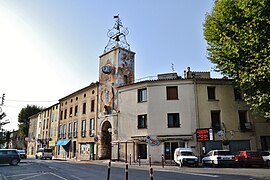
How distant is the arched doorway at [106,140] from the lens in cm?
3042

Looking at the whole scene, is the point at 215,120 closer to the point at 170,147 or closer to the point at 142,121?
the point at 170,147

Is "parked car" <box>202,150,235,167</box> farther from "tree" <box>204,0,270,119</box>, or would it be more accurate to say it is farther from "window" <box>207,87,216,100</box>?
"window" <box>207,87,216,100</box>

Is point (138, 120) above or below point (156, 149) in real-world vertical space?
above

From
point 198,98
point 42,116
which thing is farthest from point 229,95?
point 42,116

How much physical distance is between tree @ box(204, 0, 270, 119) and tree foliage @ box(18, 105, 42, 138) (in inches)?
2195

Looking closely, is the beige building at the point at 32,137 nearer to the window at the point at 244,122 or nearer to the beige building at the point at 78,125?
the beige building at the point at 78,125

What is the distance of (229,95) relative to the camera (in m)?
25.2

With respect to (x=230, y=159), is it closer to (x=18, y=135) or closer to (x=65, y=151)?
(x=65, y=151)

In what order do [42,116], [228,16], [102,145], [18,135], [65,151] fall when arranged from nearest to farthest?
[228,16], [102,145], [65,151], [42,116], [18,135]

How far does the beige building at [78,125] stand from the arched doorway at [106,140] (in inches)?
54.7

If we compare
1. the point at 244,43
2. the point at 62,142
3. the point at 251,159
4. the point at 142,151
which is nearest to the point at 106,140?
the point at 142,151

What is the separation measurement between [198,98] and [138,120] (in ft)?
22.5

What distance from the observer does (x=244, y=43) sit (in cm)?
1697

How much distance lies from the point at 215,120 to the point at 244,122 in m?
3.01
